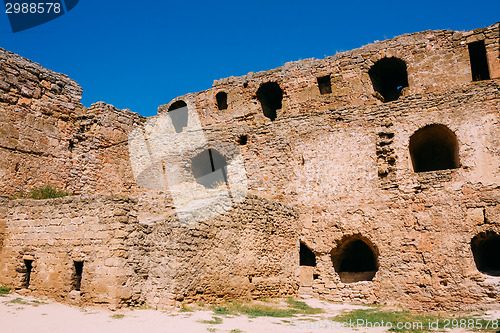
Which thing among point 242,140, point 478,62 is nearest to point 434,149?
point 478,62

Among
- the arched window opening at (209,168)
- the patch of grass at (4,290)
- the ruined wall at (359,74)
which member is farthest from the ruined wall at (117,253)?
the ruined wall at (359,74)

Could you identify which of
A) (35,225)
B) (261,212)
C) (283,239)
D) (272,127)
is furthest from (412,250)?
(35,225)

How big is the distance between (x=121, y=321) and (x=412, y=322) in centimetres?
570

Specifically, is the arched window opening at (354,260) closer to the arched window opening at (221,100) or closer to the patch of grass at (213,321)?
the patch of grass at (213,321)

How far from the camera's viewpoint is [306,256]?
1334 cm

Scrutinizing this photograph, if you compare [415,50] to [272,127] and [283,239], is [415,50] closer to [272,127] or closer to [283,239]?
[272,127]

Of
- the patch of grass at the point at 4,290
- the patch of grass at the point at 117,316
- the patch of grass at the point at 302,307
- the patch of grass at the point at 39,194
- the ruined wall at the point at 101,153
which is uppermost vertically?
the ruined wall at the point at 101,153

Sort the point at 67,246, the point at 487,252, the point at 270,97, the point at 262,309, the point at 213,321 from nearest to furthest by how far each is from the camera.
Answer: the point at 213,321
the point at 67,246
the point at 262,309
the point at 487,252
the point at 270,97

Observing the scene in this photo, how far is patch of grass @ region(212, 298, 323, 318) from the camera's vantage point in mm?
8797

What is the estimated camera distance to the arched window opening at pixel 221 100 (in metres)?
20.1

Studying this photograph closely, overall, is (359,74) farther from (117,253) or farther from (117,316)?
(117,316)

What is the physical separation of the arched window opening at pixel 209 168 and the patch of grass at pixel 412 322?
27.8ft

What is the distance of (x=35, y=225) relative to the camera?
9.46 m

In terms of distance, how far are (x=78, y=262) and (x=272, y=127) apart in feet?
29.1
